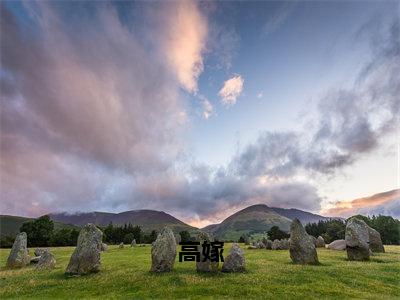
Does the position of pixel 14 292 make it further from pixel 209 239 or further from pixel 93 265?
pixel 209 239

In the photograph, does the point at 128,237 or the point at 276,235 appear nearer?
the point at 276,235

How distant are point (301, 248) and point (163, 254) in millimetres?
13215

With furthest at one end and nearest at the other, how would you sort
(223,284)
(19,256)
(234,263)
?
1. (19,256)
2. (234,263)
3. (223,284)

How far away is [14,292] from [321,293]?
1969cm

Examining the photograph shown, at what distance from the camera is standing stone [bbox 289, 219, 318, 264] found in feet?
98.2

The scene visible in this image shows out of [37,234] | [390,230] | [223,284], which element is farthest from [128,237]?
[223,284]

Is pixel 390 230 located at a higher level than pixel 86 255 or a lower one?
higher

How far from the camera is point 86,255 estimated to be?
26.9 metres

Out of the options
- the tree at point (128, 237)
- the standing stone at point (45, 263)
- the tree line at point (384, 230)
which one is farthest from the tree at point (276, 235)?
the standing stone at point (45, 263)

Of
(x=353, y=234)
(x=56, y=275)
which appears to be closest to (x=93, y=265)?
(x=56, y=275)

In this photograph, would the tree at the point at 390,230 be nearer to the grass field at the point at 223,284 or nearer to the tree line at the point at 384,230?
the tree line at the point at 384,230

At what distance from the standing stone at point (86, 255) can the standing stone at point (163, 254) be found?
5.18 m

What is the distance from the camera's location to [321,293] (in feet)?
61.4

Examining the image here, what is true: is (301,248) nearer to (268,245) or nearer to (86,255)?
(86,255)
